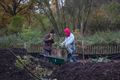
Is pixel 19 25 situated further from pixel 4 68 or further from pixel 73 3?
pixel 4 68

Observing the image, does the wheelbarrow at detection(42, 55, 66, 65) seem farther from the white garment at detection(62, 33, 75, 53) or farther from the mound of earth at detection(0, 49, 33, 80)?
the white garment at detection(62, 33, 75, 53)

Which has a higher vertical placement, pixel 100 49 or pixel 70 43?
pixel 70 43

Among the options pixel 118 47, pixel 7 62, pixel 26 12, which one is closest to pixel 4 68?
pixel 7 62

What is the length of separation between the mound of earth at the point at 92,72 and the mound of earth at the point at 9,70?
231 centimetres

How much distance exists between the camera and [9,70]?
11422mm

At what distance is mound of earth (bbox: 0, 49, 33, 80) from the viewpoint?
1075cm

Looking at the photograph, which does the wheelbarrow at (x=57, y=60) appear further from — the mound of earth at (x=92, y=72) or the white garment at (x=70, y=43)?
the mound of earth at (x=92, y=72)

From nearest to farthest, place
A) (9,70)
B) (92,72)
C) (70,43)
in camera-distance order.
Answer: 1. (92,72)
2. (9,70)
3. (70,43)

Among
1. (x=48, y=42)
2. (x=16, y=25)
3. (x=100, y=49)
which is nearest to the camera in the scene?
(x=48, y=42)

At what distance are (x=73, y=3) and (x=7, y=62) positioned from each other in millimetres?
24536

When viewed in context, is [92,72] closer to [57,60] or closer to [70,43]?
[57,60]

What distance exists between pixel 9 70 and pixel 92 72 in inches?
177

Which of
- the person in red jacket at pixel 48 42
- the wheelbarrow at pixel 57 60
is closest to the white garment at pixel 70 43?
the person in red jacket at pixel 48 42

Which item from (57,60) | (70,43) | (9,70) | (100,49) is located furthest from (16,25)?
(9,70)
